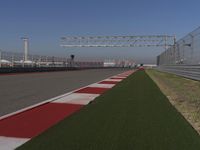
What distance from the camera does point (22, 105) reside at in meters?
9.23

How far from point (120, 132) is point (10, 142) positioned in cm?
187

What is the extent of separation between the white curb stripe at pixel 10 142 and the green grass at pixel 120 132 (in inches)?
6.0

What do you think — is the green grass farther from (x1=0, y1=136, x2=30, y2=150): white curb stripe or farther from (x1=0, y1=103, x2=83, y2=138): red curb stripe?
(x1=0, y1=103, x2=83, y2=138): red curb stripe

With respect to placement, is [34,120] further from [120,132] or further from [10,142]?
[120,132]

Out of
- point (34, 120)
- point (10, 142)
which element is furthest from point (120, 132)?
point (34, 120)

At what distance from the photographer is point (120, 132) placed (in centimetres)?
590

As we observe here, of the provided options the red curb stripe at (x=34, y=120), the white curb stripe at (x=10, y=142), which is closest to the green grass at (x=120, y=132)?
the white curb stripe at (x=10, y=142)

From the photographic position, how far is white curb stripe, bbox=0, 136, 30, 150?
488 centimetres

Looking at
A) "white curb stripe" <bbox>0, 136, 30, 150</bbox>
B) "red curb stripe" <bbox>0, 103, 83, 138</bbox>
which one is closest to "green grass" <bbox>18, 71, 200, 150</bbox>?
"white curb stripe" <bbox>0, 136, 30, 150</bbox>

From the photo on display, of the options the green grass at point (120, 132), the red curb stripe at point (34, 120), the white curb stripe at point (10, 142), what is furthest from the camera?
the red curb stripe at point (34, 120)

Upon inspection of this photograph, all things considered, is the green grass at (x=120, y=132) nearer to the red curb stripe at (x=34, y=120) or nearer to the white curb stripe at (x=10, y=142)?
the white curb stripe at (x=10, y=142)

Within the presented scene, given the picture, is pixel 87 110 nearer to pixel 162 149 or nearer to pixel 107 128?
pixel 107 128

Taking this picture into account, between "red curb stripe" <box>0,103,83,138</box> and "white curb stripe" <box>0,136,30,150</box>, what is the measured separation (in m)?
→ 0.22

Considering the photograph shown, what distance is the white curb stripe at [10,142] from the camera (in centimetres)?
488
